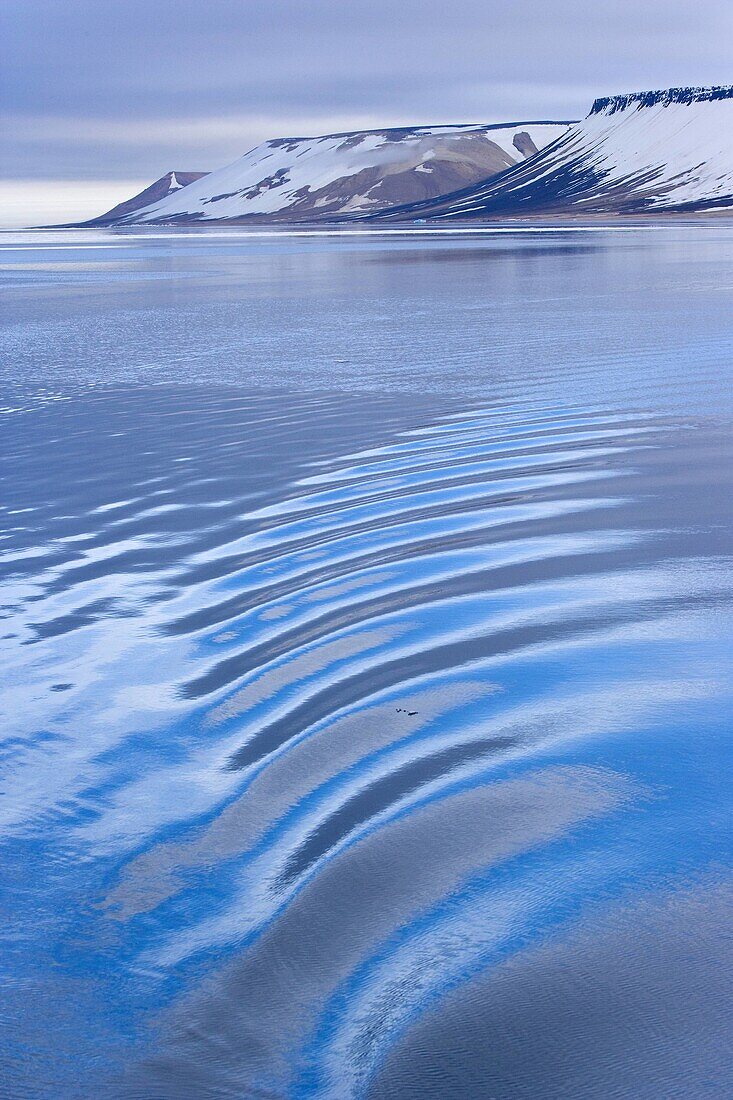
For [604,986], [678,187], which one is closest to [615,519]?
[604,986]

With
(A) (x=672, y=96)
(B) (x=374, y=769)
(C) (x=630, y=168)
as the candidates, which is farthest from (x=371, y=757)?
(A) (x=672, y=96)

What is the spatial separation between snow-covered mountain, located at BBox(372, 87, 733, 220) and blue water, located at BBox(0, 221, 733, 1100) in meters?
129

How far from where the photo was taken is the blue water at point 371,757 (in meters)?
2.44

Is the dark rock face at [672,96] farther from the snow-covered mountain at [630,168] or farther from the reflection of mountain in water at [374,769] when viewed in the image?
the reflection of mountain in water at [374,769]

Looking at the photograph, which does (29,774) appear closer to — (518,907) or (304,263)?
(518,907)

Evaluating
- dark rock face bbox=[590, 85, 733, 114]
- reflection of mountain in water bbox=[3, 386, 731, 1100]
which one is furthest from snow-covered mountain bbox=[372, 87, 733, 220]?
reflection of mountain in water bbox=[3, 386, 731, 1100]

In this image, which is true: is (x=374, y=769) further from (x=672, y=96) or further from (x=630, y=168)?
Answer: (x=672, y=96)

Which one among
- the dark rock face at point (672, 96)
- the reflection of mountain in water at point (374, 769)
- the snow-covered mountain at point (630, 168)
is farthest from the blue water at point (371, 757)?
the dark rock face at point (672, 96)

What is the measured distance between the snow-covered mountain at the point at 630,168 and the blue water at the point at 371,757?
129 m

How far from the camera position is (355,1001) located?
2502 millimetres

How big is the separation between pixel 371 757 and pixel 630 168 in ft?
578

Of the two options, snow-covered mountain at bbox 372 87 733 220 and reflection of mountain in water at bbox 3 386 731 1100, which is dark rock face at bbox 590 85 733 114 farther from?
reflection of mountain in water at bbox 3 386 731 1100

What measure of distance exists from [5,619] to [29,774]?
4.83ft

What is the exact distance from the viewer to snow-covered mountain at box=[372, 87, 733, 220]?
14562 centimetres
